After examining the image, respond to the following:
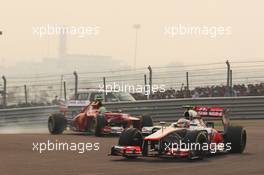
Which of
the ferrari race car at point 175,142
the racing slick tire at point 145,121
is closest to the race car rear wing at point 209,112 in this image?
the ferrari race car at point 175,142

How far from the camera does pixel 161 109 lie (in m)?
29.1

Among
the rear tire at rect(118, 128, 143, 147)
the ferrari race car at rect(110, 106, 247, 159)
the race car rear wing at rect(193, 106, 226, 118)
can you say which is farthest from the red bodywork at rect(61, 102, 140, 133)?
the rear tire at rect(118, 128, 143, 147)

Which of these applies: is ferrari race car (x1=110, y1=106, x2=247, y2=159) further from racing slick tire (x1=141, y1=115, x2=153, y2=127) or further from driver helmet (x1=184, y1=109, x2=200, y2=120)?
racing slick tire (x1=141, y1=115, x2=153, y2=127)

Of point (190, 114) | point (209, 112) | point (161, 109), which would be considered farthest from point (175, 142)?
point (161, 109)

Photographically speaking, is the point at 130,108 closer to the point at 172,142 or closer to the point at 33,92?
the point at 33,92

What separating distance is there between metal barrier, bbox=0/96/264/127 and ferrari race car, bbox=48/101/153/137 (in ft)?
19.9

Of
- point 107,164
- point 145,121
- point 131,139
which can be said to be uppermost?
point 145,121

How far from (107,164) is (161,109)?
16.3 metres

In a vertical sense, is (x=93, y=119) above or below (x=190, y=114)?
below

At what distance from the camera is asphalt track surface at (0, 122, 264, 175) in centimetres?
1160

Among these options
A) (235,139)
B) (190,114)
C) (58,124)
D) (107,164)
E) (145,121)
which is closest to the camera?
(107,164)

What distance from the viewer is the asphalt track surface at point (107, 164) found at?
38.1ft

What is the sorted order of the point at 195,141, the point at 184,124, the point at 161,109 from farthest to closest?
the point at 161,109 < the point at 184,124 < the point at 195,141

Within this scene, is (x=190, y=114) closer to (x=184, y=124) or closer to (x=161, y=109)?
(x=184, y=124)
